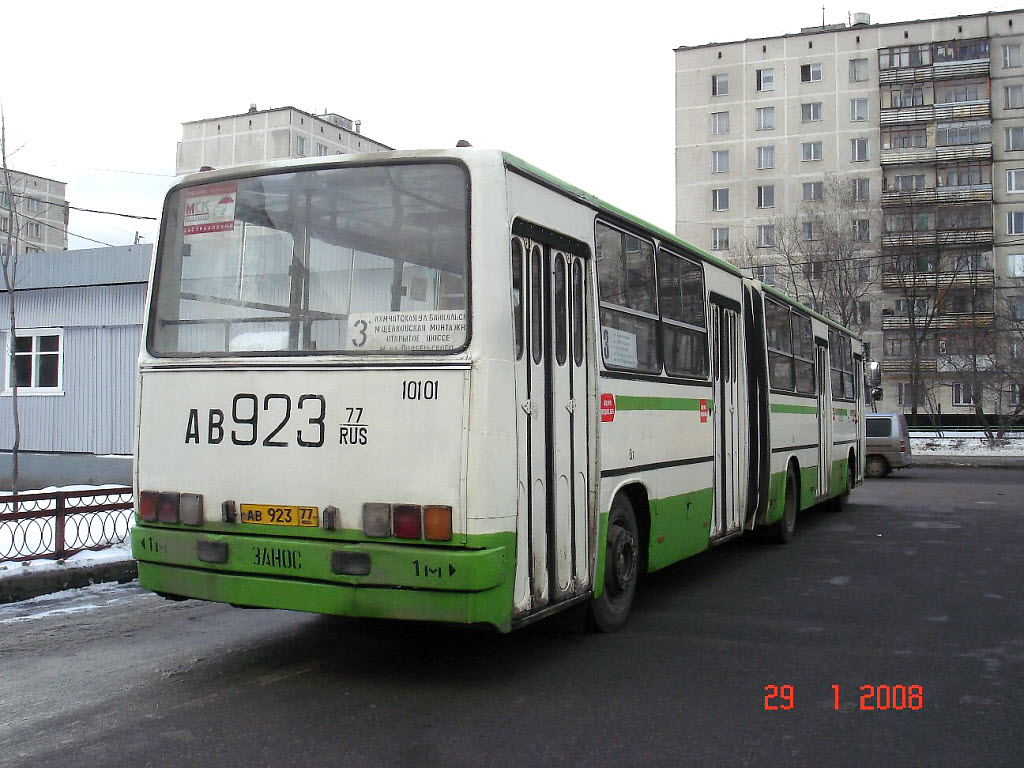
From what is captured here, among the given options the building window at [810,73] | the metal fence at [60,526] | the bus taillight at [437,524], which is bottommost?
the metal fence at [60,526]

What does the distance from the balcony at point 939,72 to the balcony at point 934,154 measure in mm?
3993

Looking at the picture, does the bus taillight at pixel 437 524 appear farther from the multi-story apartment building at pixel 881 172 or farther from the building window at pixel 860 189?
the building window at pixel 860 189

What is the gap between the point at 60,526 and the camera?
9.14 meters

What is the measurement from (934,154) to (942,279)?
7756 millimetres

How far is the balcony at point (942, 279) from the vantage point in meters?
54.9

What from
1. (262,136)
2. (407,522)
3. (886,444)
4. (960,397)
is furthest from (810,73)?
(407,522)

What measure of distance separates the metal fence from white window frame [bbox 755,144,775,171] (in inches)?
2228

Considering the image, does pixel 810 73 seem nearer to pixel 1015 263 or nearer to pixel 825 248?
pixel 825 248

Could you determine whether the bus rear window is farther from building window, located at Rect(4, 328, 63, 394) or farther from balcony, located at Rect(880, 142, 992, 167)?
balcony, located at Rect(880, 142, 992, 167)

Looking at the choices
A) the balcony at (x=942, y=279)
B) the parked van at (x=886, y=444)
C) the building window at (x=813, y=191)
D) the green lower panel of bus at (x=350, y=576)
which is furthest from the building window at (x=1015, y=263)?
the green lower panel of bus at (x=350, y=576)

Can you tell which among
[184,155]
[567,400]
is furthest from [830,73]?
[567,400]

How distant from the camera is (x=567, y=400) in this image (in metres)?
6.40

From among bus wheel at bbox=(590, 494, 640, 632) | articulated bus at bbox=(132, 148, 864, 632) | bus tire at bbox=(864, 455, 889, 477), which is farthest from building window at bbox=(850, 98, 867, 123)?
bus wheel at bbox=(590, 494, 640, 632)

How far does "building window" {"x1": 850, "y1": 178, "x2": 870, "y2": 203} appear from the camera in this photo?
5679 centimetres
